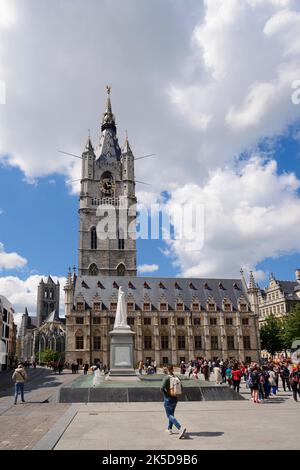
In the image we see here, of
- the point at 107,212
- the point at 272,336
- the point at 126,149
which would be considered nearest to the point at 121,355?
the point at 272,336

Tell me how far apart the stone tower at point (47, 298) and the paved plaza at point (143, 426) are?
459 ft

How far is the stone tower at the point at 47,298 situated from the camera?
15300cm

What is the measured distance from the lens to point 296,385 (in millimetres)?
20609

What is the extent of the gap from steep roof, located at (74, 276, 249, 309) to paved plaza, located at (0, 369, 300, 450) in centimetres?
5210

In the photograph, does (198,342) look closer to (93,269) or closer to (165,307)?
(165,307)

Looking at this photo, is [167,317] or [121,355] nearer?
[121,355]

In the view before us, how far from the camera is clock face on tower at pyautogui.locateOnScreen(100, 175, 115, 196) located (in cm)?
9956

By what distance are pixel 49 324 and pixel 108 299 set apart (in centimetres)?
6139

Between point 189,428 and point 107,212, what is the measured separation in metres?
84.9

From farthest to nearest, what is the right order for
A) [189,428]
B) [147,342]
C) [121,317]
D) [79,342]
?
1. [147,342]
2. [79,342]
3. [121,317]
4. [189,428]

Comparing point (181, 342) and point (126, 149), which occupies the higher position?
point (126, 149)

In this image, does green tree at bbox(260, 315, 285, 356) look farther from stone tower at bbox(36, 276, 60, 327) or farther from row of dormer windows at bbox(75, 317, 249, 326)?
stone tower at bbox(36, 276, 60, 327)

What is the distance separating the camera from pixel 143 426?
41.0 ft

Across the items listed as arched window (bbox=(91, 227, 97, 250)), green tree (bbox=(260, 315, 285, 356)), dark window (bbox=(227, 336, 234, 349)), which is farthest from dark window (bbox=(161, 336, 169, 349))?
arched window (bbox=(91, 227, 97, 250))
